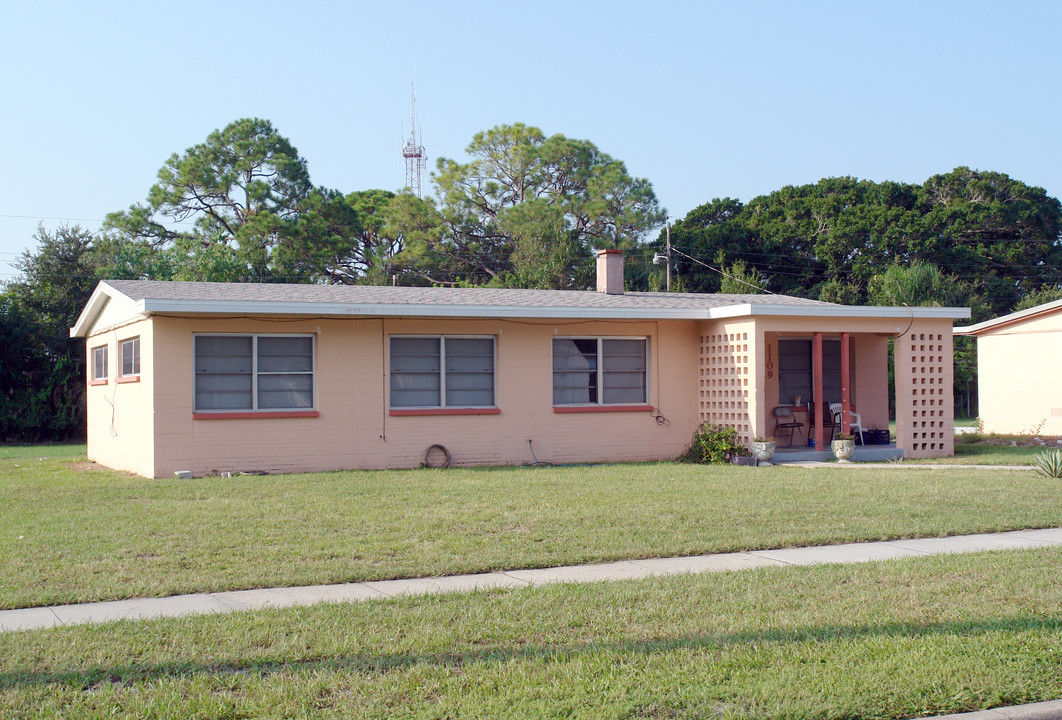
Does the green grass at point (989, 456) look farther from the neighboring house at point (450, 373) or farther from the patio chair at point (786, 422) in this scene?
the patio chair at point (786, 422)

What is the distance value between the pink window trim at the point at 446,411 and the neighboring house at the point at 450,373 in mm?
24

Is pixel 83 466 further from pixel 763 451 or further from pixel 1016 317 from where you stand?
pixel 1016 317

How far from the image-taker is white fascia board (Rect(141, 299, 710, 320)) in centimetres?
1465

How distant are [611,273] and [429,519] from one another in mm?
11180

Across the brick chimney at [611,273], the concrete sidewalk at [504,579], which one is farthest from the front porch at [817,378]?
the concrete sidewalk at [504,579]

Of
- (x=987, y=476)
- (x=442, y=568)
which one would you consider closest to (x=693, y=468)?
(x=987, y=476)

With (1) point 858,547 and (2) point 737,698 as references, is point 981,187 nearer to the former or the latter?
(1) point 858,547

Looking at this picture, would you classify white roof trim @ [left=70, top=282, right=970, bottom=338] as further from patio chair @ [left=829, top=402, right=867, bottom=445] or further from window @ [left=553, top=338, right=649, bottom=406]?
patio chair @ [left=829, top=402, right=867, bottom=445]

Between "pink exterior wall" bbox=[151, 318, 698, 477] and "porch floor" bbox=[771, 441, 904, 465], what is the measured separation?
1.91m

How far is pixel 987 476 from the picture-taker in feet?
45.8

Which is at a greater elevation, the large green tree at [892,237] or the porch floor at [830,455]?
the large green tree at [892,237]

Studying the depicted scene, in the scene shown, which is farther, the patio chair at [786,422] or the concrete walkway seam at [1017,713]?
the patio chair at [786,422]

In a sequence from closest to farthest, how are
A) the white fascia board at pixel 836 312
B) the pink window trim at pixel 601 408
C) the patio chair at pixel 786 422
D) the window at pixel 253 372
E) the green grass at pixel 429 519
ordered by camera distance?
1. the green grass at pixel 429 519
2. the window at pixel 253 372
3. the white fascia board at pixel 836 312
4. the pink window trim at pixel 601 408
5. the patio chair at pixel 786 422

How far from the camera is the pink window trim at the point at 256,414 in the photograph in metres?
15.2
